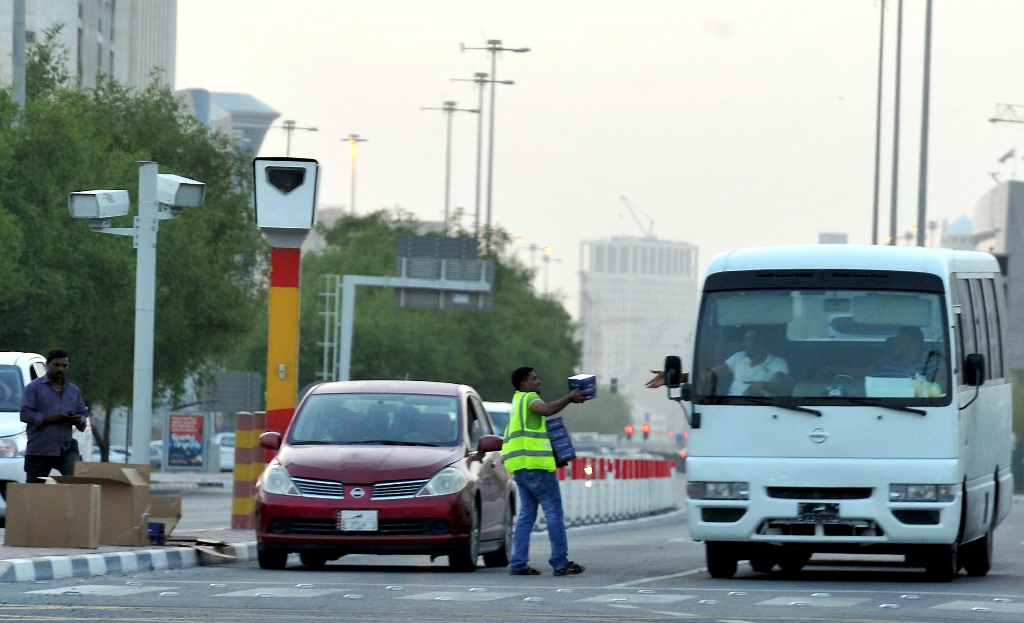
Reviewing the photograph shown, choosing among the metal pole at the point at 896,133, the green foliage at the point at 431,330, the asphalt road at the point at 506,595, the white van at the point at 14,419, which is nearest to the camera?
the asphalt road at the point at 506,595

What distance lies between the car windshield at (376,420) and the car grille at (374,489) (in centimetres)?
78

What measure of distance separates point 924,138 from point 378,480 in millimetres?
36368

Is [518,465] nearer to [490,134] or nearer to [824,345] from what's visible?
[824,345]

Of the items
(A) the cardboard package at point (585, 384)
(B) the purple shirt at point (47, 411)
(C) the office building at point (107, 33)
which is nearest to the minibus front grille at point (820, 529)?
(A) the cardboard package at point (585, 384)

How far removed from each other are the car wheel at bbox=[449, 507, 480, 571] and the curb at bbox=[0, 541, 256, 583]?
6.69ft

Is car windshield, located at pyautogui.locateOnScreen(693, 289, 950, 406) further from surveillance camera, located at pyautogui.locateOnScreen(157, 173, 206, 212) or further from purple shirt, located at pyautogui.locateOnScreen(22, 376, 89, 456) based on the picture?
surveillance camera, located at pyautogui.locateOnScreen(157, 173, 206, 212)

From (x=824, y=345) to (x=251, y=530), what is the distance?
7551 millimetres

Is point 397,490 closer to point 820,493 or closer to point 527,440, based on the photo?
point 527,440

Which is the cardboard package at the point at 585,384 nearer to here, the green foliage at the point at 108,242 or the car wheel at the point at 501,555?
the car wheel at the point at 501,555

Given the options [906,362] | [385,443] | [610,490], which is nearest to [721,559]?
[906,362]

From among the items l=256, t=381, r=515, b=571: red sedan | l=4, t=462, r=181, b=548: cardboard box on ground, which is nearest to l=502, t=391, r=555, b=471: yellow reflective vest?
l=256, t=381, r=515, b=571: red sedan

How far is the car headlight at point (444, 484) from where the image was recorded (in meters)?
17.2

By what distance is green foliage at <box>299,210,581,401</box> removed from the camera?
82375 millimetres

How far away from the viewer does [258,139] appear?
607 ft
